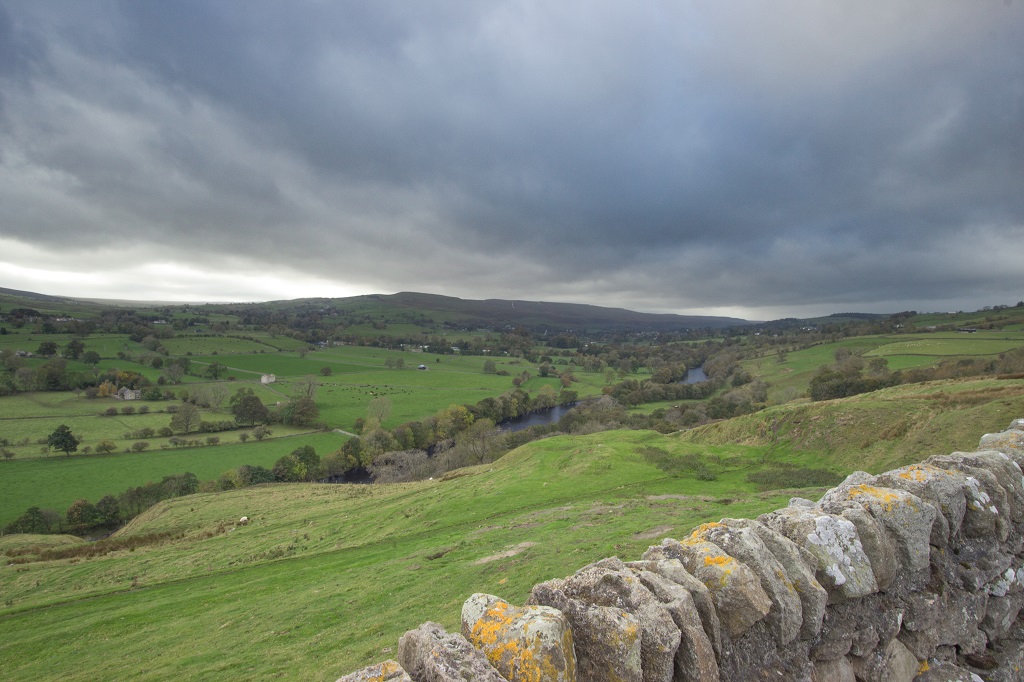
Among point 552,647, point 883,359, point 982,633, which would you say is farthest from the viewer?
point 883,359

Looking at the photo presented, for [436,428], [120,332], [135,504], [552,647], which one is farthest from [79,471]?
[120,332]

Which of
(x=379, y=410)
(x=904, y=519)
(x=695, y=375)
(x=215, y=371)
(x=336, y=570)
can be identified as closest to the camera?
(x=904, y=519)

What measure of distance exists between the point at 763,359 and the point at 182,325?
228 meters

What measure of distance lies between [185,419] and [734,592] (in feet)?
317

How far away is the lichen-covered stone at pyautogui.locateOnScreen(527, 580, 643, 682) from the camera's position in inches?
135

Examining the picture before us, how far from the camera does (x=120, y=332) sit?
506 feet

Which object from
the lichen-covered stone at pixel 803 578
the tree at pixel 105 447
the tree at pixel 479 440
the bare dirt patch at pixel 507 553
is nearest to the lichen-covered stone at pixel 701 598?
the lichen-covered stone at pixel 803 578

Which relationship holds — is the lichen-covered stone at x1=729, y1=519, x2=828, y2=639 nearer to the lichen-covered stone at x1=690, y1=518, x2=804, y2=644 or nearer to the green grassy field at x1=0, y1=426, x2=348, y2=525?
the lichen-covered stone at x1=690, y1=518, x2=804, y2=644

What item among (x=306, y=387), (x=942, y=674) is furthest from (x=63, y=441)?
(x=942, y=674)

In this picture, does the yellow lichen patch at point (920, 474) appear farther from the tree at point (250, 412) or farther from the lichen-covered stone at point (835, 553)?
the tree at point (250, 412)

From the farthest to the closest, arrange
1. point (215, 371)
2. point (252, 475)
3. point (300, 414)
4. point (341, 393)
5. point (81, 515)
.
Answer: point (215, 371)
point (341, 393)
point (300, 414)
point (252, 475)
point (81, 515)

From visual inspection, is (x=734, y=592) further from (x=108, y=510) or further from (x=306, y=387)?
(x=306, y=387)

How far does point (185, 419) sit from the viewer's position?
78.2 meters

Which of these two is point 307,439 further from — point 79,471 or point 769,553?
point 769,553
